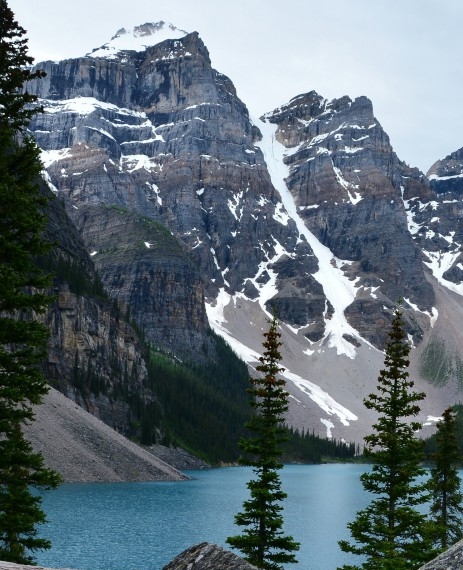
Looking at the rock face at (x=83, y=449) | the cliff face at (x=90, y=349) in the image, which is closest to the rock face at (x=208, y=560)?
the rock face at (x=83, y=449)

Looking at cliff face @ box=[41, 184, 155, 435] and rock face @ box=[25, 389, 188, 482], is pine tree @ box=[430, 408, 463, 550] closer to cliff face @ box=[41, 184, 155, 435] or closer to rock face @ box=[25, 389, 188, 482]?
rock face @ box=[25, 389, 188, 482]

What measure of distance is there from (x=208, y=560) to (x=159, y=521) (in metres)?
67.9

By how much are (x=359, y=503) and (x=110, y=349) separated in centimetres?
9405

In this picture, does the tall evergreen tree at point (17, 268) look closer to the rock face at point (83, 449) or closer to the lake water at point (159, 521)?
the lake water at point (159, 521)

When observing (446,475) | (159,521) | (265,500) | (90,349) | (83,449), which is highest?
(90,349)

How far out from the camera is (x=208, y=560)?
33.8 ft

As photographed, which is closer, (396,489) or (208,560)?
(208,560)

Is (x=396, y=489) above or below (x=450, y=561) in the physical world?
below

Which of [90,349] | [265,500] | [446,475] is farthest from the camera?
[90,349]

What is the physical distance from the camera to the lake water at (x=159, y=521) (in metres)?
54.9

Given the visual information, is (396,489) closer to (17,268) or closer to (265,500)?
(265,500)

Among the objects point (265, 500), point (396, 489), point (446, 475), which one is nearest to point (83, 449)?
point (446, 475)

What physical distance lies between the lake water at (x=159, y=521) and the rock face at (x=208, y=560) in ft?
134

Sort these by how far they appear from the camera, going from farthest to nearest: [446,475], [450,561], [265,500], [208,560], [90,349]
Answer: [90,349] < [446,475] < [265,500] < [208,560] < [450,561]
